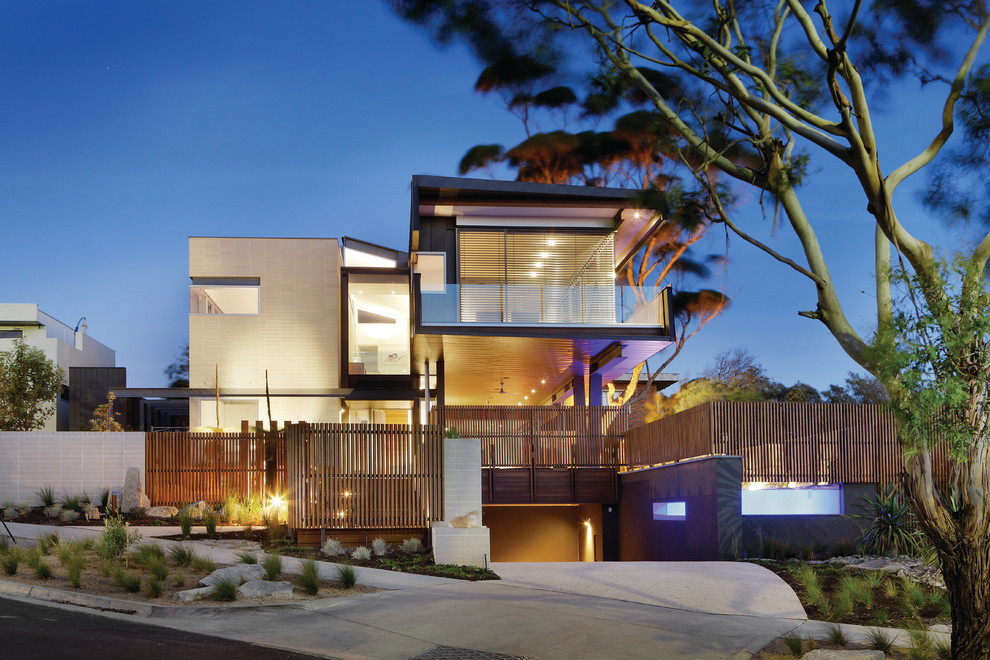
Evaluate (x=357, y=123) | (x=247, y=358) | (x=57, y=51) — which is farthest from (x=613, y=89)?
(x=357, y=123)

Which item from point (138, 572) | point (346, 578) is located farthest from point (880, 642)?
point (138, 572)

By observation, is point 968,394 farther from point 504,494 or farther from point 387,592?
point 504,494

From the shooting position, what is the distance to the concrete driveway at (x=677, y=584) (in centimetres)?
1058

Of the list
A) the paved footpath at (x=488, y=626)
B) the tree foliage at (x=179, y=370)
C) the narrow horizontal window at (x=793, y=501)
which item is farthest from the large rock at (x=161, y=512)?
the tree foliage at (x=179, y=370)

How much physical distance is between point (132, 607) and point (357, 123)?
397 ft

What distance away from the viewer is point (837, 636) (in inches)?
340

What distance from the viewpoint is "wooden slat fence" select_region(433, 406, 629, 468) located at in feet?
74.8

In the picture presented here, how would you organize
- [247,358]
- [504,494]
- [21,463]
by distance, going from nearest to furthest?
[21,463] → [504,494] → [247,358]

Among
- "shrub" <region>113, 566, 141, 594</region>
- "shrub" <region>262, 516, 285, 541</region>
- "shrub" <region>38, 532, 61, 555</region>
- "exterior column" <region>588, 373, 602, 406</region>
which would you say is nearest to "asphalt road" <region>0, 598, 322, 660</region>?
"shrub" <region>113, 566, 141, 594</region>

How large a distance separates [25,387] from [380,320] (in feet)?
41.5

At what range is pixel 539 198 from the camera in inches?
903

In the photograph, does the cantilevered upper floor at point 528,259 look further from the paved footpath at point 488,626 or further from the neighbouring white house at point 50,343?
the neighbouring white house at point 50,343

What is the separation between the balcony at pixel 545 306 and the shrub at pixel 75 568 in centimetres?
1083

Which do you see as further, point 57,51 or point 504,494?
point 57,51
